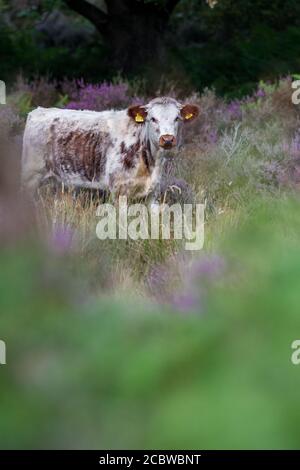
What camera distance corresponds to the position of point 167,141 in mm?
7117

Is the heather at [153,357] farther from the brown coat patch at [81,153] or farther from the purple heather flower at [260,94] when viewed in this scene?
the purple heather flower at [260,94]

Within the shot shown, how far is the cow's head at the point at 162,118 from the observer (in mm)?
7266

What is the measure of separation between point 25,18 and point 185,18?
554cm

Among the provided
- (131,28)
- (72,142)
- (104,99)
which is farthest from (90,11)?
(72,142)

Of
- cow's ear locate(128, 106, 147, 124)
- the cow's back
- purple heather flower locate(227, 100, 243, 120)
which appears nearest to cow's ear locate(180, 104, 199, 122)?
cow's ear locate(128, 106, 147, 124)

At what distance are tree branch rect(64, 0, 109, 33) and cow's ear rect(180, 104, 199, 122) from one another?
9.16 meters

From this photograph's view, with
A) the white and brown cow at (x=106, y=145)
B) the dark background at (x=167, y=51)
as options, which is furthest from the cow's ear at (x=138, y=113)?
the dark background at (x=167, y=51)

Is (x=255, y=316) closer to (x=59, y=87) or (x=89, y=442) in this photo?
(x=89, y=442)

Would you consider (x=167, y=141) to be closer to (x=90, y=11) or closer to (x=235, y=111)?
(x=235, y=111)

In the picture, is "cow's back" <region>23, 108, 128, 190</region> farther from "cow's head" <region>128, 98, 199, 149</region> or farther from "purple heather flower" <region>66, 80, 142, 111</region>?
"purple heather flower" <region>66, 80, 142, 111</region>

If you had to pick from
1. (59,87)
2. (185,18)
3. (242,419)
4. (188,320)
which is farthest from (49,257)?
(185,18)

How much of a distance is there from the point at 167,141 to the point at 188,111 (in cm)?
70

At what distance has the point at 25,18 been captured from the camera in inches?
1061

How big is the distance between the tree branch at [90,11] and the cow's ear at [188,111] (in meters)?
9.16
